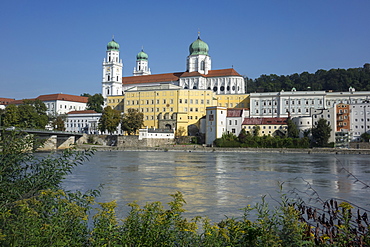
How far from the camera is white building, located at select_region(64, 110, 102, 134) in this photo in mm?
94250

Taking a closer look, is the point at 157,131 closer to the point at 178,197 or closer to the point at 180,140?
the point at 180,140

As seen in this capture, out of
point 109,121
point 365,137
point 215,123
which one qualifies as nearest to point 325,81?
point 365,137

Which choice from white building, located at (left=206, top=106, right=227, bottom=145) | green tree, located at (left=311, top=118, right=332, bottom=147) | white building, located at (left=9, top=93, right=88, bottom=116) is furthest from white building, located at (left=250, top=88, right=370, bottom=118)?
white building, located at (left=9, top=93, right=88, bottom=116)

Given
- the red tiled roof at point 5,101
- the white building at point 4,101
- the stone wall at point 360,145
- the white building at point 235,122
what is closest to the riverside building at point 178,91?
the white building at point 235,122

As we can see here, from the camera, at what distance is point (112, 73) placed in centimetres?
10831

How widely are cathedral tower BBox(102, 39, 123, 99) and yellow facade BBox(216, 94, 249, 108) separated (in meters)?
29.8

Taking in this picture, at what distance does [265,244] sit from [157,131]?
73201 mm

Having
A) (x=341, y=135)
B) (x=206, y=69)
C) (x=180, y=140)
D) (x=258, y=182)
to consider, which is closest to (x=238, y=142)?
(x=180, y=140)

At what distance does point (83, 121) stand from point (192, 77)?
2887 cm

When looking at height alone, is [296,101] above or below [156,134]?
above

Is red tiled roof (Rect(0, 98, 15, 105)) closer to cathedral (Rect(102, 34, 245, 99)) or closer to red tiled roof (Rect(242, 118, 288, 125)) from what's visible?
cathedral (Rect(102, 34, 245, 99))

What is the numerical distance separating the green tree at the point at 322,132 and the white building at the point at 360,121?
7.96 meters

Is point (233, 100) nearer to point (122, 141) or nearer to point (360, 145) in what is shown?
point (122, 141)

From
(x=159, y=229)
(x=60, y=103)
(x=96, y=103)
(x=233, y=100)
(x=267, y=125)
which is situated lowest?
(x=159, y=229)
